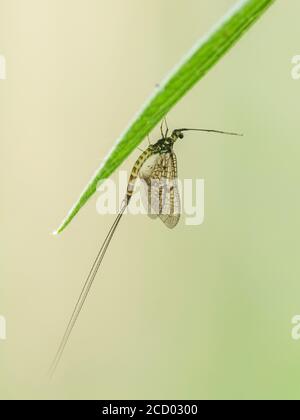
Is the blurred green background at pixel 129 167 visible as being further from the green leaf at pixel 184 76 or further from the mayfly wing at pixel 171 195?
the green leaf at pixel 184 76

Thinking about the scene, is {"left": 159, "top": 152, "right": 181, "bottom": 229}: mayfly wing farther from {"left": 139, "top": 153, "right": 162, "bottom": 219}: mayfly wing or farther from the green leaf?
the green leaf

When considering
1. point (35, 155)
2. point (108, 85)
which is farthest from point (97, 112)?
point (35, 155)

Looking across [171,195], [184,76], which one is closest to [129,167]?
[171,195]

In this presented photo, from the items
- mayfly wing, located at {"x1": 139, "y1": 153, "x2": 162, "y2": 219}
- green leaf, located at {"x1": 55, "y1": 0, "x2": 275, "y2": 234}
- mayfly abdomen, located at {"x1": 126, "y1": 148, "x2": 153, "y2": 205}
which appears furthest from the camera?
mayfly wing, located at {"x1": 139, "y1": 153, "x2": 162, "y2": 219}

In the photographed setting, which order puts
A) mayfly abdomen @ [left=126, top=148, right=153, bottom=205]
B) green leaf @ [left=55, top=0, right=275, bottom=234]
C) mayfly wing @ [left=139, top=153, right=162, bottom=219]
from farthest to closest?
mayfly wing @ [left=139, top=153, right=162, bottom=219], mayfly abdomen @ [left=126, top=148, right=153, bottom=205], green leaf @ [left=55, top=0, right=275, bottom=234]

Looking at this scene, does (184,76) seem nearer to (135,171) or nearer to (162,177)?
(135,171)

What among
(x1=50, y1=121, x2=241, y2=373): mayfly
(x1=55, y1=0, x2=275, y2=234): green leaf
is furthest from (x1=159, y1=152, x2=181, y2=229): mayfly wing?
Answer: (x1=55, y1=0, x2=275, y2=234): green leaf
